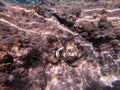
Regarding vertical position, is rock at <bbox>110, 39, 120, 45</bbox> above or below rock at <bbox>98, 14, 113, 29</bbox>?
below

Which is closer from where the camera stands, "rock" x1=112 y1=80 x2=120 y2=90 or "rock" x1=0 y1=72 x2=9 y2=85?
"rock" x1=0 y1=72 x2=9 y2=85

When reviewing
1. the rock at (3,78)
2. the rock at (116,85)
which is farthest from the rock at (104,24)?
the rock at (3,78)

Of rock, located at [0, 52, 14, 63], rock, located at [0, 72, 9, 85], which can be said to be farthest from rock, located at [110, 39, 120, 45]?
rock, located at [0, 72, 9, 85]

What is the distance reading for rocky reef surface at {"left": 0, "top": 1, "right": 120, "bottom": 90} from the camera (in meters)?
3.08

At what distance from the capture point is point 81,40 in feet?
14.1

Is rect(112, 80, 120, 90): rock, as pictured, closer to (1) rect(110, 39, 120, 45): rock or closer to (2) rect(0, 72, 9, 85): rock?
(1) rect(110, 39, 120, 45): rock

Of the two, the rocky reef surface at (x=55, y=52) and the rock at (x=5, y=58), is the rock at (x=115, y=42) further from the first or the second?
the rock at (x=5, y=58)

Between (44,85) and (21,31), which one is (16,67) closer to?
(44,85)

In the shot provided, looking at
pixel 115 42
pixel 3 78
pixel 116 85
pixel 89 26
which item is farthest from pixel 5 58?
pixel 115 42

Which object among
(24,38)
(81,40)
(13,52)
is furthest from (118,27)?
(13,52)

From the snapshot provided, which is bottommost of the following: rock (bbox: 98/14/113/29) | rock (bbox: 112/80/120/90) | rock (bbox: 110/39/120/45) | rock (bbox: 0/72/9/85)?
rock (bbox: 112/80/120/90)

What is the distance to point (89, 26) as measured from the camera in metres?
4.69

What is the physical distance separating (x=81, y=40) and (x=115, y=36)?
1.15 meters

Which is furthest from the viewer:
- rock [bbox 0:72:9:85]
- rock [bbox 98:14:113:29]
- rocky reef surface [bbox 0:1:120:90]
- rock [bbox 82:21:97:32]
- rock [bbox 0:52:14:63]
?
rock [bbox 98:14:113:29]
